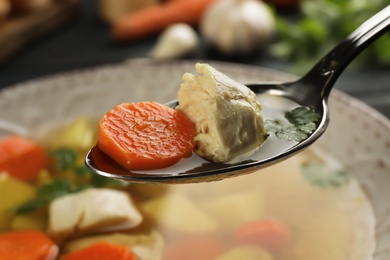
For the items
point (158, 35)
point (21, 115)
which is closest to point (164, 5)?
point (158, 35)

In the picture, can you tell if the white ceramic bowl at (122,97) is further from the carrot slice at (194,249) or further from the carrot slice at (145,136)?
the carrot slice at (145,136)

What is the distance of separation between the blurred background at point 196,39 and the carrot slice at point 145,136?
147 cm

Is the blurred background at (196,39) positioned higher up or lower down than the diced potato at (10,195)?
higher up

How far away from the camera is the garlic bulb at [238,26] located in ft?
10.6

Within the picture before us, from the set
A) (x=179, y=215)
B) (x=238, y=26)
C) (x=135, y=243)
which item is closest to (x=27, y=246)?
(x=135, y=243)

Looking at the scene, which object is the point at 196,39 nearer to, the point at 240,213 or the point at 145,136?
the point at 240,213

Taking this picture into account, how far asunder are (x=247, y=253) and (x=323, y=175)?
435mm

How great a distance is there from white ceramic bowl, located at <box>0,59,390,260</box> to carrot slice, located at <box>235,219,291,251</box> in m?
0.38

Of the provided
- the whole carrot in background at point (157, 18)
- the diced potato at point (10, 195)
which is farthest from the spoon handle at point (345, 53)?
the whole carrot in background at point (157, 18)

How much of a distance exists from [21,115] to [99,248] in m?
0.89

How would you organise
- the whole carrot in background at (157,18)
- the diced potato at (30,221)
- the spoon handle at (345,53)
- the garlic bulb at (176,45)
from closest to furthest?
the spoon handle at (345,53) < the diced potato at (30,221) < the garlic bulb at (176,45) < the whole carrot in background at (157,18)

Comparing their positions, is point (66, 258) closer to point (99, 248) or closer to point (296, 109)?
point (99, 248)

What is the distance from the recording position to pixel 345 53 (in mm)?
1688

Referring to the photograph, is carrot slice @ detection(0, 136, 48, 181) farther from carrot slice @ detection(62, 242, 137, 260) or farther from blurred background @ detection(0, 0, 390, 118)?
blurred background @ detection(0, 0, 390, 118)
